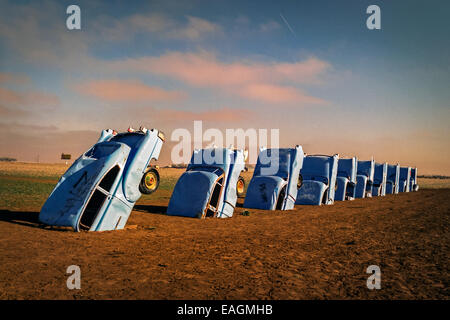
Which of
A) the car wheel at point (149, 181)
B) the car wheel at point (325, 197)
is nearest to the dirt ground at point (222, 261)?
the car wheel at point (149, 181)

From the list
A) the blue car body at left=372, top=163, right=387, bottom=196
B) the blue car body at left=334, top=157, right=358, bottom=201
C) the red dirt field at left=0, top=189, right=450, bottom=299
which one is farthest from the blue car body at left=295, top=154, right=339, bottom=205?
the blue car body at left=372, top=163, right=387, bottom=196

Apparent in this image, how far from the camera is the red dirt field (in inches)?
156

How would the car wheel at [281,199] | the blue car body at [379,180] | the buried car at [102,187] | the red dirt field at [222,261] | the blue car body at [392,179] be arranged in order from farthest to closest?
the blue car body at [392,179]
the blue car body at [379,180]
the car wheel at [281,199]
the buried car at [102,187]
the red dirt field at [222,261]

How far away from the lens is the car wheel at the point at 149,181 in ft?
27.9

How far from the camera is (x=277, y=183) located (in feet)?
45.8

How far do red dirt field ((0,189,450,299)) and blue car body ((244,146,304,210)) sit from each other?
Answer: 4852mm

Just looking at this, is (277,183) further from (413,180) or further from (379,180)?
(413,180)

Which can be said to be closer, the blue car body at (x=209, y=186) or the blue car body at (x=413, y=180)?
the blue car body at (x=209, y=186)

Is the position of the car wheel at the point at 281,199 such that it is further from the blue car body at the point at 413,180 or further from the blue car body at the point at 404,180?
the blue car body at the point at 413,180

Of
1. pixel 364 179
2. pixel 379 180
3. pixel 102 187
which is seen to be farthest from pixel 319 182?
pixel 379 180

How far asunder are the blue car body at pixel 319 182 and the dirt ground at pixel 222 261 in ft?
25.1
